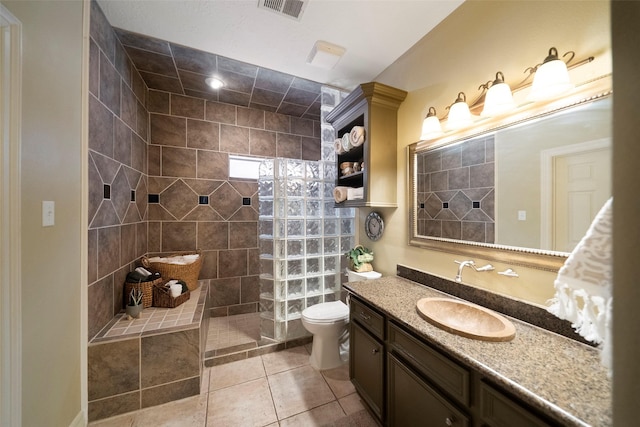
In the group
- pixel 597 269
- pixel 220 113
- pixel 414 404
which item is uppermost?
pixel 220 113

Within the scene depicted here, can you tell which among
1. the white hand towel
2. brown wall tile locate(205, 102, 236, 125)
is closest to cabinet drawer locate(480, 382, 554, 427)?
the white hand towel

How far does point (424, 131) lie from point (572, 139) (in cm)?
69

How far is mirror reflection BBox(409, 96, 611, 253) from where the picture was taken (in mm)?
912

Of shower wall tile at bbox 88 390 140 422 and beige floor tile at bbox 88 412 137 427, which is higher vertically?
shower wall tile at bbox 88 390 140 422

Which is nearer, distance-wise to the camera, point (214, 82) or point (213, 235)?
point (214, 82)

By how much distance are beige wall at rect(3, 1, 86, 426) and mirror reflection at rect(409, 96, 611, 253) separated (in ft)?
6.87

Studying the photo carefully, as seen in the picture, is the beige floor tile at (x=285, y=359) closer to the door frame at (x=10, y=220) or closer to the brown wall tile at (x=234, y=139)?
the door frame at (x=10, y=220)

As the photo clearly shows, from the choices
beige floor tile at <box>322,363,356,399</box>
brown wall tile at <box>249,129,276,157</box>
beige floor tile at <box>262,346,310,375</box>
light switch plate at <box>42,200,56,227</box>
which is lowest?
beige floor tile at <box>322,363,356,399</box>

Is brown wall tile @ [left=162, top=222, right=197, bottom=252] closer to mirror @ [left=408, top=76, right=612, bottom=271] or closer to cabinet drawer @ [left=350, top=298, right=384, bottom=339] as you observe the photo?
cabinet drawer @ [left=350, top=298, right=384, bottom=339]

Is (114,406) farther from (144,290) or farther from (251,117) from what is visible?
(251,117)

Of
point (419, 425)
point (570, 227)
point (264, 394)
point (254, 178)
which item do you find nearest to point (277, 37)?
point (254, 178)

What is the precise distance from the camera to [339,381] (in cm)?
179

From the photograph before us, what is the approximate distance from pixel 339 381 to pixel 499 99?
2.10 meters

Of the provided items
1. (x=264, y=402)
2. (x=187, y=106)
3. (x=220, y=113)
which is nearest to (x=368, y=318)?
(x=264, y=402)
